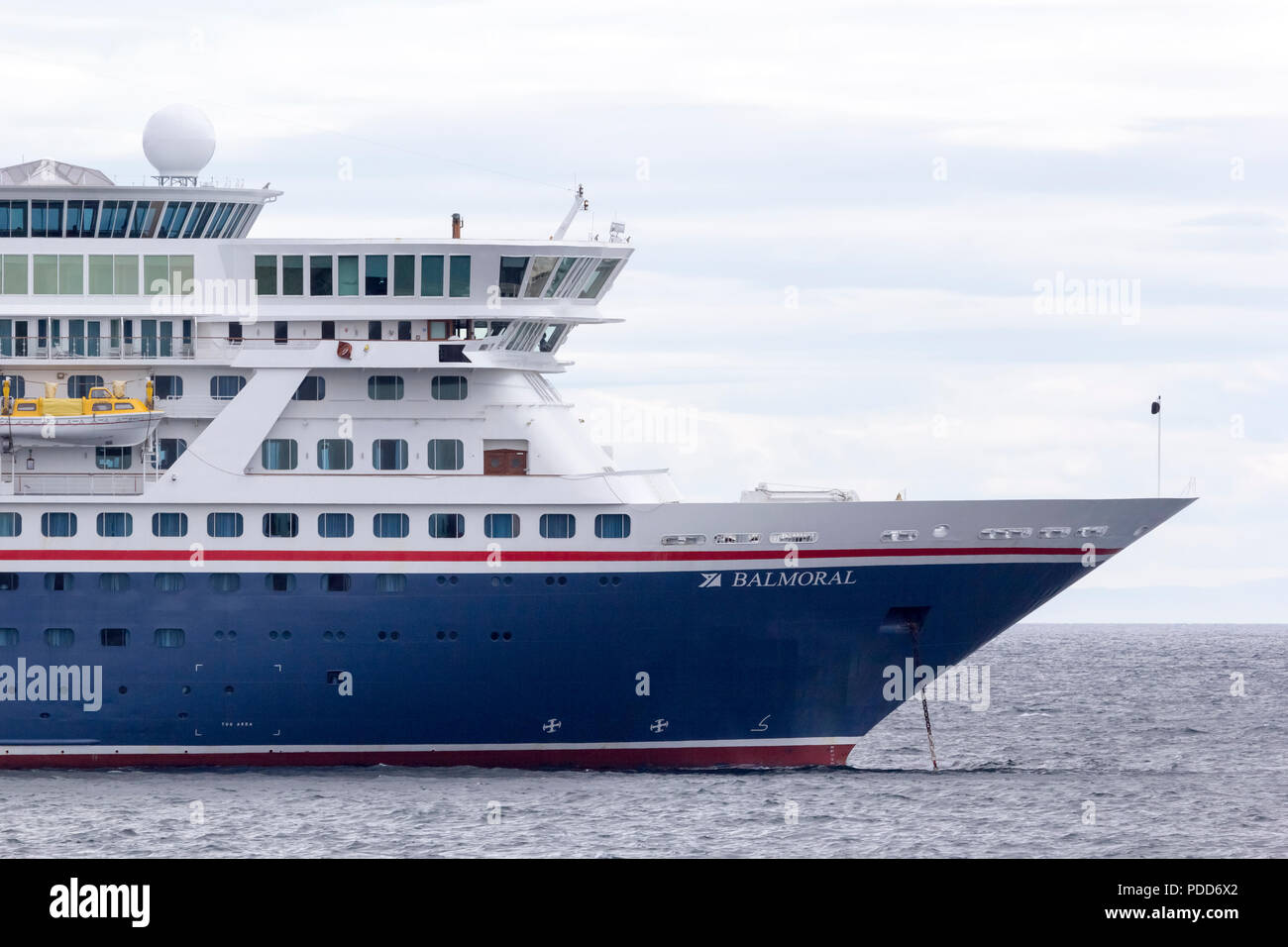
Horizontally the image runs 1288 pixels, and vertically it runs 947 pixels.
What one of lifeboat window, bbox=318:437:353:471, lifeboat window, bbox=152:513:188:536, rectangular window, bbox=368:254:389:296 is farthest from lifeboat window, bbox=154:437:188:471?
rectangular window, bbox=368:254:389:296

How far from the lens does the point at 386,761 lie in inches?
1497

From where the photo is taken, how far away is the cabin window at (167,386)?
3853 centimetres

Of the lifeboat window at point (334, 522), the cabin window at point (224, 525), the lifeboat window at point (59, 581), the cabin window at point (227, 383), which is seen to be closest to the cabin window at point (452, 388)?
the lifeboat window at point (334, 522)

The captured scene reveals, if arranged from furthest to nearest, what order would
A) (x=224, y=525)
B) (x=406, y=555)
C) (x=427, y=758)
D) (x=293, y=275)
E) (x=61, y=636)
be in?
(x=293, y=275)
(x=427, y=758)
(x=61, y=636)
(x=224, y=525)
(x=406, y=555)

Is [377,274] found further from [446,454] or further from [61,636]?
[61,636]

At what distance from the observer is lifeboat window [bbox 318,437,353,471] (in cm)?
3775

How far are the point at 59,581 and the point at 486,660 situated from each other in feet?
26.3

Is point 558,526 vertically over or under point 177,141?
Result: under

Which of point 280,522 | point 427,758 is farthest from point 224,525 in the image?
point 427,758

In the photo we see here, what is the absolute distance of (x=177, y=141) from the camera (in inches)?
1570

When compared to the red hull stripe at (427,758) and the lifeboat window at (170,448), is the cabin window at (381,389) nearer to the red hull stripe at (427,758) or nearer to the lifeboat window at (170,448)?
the lifeboat window at (170,448)

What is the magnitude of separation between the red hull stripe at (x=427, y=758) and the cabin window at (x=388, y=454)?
5.35 meters

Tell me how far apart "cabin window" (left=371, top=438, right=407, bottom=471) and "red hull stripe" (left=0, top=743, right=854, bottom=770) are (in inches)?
211

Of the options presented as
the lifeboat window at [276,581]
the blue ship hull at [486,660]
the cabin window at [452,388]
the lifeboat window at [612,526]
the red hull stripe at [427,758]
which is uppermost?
the cabin window at [452,388]
